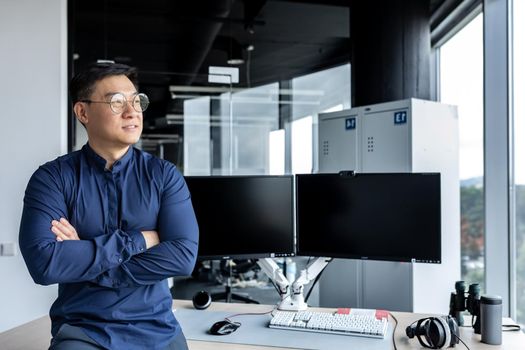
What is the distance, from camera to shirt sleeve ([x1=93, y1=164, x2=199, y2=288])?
1.45 meters

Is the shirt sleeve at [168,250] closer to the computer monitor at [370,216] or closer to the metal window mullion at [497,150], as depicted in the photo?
the computer monitor at [370,216]

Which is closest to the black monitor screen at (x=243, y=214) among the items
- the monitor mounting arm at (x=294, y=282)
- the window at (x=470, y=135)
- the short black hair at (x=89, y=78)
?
the monitor mounting arm at (x=294, y=282)

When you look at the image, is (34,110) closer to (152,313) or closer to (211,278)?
(152,313)

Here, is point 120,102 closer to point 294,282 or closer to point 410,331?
point 294,282

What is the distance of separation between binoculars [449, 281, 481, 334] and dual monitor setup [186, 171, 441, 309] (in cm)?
30

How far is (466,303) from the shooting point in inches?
73.5

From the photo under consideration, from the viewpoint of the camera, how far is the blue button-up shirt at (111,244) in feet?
4.61

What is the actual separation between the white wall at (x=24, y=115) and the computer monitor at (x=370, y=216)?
1.94m

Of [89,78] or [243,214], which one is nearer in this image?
[89,78]

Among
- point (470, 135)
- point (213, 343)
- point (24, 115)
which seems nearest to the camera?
point (213, 343)

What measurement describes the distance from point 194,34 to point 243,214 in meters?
2.91

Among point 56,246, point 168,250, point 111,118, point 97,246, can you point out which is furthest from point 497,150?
point 56,246

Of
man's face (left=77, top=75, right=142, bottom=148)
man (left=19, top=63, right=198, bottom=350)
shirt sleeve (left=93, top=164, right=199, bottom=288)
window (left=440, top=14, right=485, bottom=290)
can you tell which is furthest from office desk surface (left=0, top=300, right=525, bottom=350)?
window (left=440, top=14, right=485, bottom=290)

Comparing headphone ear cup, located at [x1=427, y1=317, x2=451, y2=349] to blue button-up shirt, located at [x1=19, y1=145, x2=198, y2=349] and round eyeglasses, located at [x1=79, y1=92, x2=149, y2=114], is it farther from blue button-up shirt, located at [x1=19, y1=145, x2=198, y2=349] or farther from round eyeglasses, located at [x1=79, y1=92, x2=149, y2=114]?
round eyeglasses, located at [x1=79, y1=92, x2=149, y2=114]
